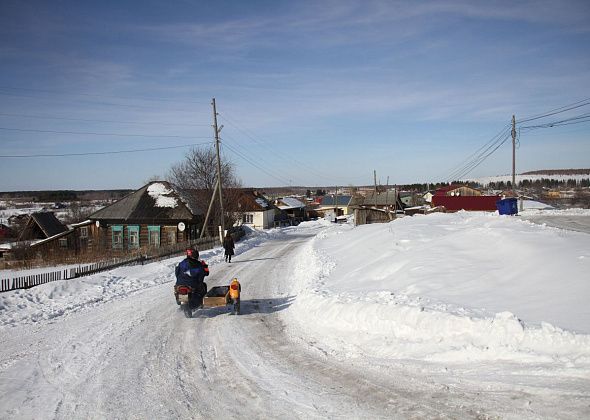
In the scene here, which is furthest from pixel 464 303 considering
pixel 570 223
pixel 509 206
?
pixel 509 206

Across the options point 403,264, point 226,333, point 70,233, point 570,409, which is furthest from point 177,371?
point 70,233

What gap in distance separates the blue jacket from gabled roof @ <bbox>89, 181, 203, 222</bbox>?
2716 cm

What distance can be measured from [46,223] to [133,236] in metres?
18.9

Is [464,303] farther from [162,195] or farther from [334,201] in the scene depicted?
[334,201]

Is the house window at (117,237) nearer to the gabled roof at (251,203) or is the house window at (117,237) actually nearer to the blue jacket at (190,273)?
the gabled roof at (251,203)

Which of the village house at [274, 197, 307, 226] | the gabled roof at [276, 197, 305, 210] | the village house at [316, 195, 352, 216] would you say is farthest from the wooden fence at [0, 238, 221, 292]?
the village house at [316, 195, 352, 216]

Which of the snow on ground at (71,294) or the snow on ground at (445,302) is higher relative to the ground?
the snow on ground at (445,302)

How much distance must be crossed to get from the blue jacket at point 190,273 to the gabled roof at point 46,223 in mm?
45038

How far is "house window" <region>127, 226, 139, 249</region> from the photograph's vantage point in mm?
38625

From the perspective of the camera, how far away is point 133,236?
38.8m

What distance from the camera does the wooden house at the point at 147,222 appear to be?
38075 millimetres

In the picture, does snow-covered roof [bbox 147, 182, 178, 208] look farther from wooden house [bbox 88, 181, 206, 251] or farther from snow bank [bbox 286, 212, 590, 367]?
snow bank [bbox 286, 212, 590, 367]

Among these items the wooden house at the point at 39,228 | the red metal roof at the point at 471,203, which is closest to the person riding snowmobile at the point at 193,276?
the wooden house at the point at 39,228

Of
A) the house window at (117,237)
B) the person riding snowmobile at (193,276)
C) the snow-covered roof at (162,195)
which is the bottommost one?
the house window at (117,237)
